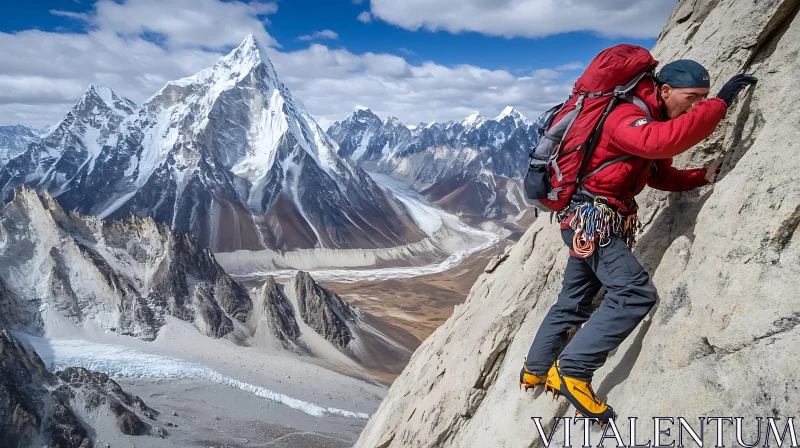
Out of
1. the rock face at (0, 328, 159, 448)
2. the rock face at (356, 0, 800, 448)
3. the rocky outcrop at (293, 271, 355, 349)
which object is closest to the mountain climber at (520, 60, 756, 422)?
the rock face at (356, 0, 800, 448)

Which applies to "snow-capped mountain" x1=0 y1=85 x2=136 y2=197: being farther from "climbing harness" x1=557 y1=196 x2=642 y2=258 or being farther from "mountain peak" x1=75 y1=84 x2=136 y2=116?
"climbing harness" x1=557 y1=196 x2=642 y2=258

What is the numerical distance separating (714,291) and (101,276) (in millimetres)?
63048

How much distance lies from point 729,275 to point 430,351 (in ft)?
30.6

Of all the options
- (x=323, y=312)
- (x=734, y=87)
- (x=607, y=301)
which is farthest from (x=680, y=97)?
(x=323, y=312)

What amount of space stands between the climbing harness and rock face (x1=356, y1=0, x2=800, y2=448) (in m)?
0.76

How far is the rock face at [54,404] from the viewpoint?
29812 millimetres

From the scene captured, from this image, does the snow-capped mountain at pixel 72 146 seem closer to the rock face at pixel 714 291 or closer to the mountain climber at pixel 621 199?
the rock face at pixel 714 291

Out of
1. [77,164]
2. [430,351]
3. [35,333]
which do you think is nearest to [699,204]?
[430,351]

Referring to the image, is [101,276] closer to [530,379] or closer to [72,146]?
[530,379]

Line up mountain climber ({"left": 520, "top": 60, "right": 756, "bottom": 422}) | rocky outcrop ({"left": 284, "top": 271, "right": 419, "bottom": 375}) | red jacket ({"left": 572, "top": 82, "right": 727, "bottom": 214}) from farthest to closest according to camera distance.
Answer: rocky outcrop ({"left": 284, "top": 271, "right": 419, "bottom": 375}) → mountain climber ({"left": 520, "top": 60, "right": 756, "bottom": 422}) → red jacket ({"left": 572, "top": 82, "right": 727, "bottom": 214})

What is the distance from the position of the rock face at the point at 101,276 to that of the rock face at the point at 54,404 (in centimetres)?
1711

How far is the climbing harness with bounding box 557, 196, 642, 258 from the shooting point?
15.1 feet

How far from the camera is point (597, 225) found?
4625mm

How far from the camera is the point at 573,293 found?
17.1ft
